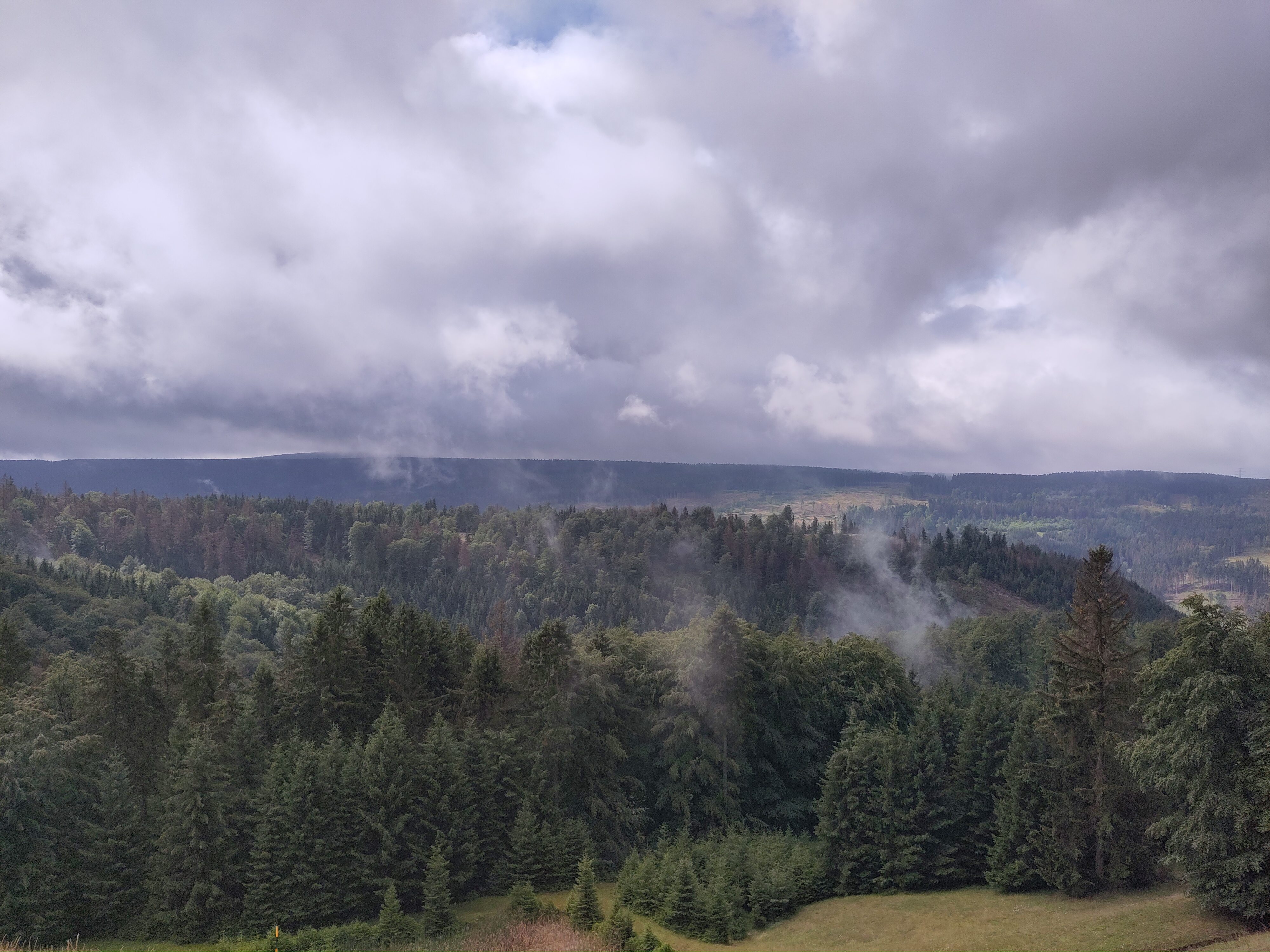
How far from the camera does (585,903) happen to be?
42.6 m

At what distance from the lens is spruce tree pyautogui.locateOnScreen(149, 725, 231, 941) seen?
1778 inches

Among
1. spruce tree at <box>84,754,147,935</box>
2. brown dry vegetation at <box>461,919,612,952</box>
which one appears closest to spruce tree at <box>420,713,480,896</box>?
brown dry vegetation at <box>461,919,612,952</box>

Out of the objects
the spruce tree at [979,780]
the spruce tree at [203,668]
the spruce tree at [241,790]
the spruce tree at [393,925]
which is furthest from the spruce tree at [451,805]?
A: the spruce tree at [979,780]

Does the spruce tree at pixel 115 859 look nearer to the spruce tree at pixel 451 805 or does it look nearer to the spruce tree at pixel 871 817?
the spruce tree at pixel 451 805

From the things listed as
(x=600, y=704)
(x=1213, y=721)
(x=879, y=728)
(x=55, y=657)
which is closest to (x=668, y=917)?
(x=600, y=704)

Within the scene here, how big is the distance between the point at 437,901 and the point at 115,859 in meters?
18.4

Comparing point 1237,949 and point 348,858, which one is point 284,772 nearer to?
point 348,858

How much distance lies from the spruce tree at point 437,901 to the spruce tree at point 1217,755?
35.6m

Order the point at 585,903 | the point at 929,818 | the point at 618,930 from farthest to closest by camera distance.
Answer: the point at 929,818 → the point at 585,903 → the point at 618,930

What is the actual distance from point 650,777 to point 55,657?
6692 centimetres

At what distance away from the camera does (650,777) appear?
64.7 m

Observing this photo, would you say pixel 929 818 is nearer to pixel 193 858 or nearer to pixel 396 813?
pixel 396 813

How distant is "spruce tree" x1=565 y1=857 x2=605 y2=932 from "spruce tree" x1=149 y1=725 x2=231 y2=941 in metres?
19.6

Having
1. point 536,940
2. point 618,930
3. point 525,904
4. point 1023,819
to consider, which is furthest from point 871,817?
point 536,940
